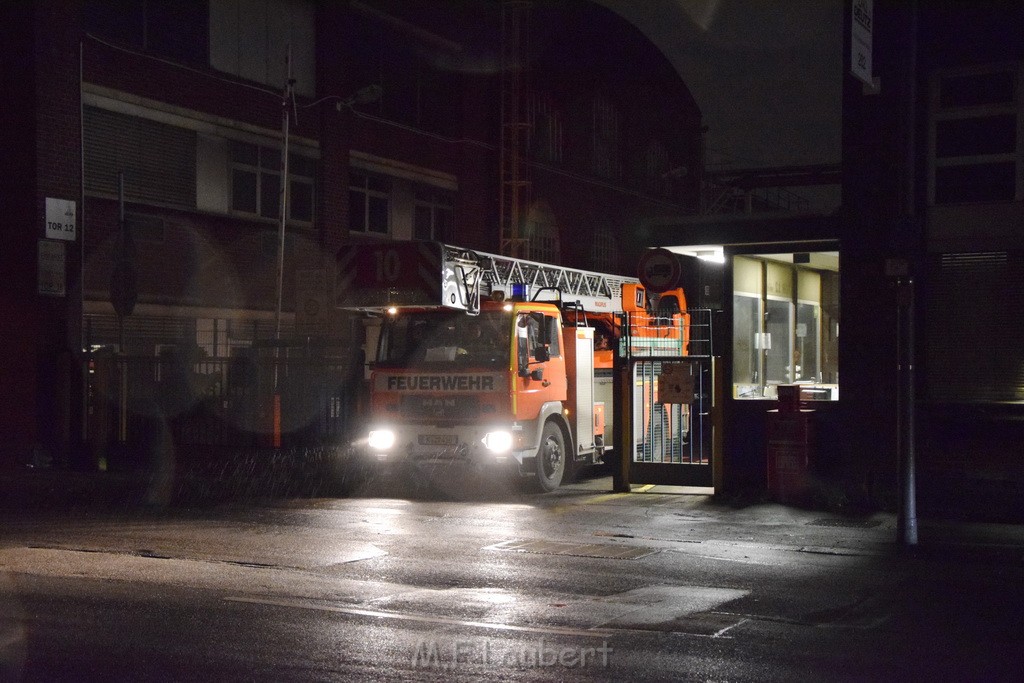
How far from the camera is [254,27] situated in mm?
27266

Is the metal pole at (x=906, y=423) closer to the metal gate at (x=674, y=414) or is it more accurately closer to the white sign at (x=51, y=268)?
the metal gate at (x=674, y=414)

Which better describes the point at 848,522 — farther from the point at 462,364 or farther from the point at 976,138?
the point at 462,364

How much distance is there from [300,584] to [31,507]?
24.4ft

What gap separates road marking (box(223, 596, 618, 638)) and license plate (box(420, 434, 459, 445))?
24.4 feet

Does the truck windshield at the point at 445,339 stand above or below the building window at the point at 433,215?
below

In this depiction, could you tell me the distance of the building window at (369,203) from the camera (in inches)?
1192

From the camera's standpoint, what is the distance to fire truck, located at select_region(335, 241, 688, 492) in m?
16.3

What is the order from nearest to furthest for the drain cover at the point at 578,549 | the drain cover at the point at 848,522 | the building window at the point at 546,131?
the drain cover at the point at 578,549, the drain cover at the point at 848,522, the building window at the point at 546,131

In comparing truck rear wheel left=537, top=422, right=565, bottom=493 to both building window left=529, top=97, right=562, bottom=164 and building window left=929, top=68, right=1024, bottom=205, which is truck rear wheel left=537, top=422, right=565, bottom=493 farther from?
building window left=529, top=97, right=562, bottom=164

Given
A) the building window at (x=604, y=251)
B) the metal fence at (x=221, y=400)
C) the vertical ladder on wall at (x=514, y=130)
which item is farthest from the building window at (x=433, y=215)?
the metal fence at (x=221, y=400)

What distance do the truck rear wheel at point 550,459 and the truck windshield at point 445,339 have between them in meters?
1.52

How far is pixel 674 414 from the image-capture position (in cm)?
1731

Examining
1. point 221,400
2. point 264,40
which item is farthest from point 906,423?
point 264,40

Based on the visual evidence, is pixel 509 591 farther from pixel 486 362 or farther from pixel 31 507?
pixel 31 507
